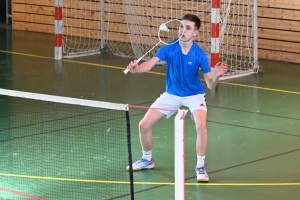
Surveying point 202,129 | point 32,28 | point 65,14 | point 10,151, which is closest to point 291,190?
point 202,129

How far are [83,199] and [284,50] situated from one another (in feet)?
32.6

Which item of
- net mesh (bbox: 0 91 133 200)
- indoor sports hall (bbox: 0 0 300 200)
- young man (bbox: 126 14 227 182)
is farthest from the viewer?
young man (bbox: 126 14 227 182)

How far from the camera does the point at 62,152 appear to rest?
27.4 feet

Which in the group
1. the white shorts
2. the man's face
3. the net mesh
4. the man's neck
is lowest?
the net mesh

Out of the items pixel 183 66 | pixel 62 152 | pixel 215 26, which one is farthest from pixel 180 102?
pixel 215 26

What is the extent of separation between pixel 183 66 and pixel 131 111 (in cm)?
336

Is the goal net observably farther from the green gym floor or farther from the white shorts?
the white shorts

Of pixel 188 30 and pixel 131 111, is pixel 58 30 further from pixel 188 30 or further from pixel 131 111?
pixel 188 30

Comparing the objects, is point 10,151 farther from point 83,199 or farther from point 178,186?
point 178,186

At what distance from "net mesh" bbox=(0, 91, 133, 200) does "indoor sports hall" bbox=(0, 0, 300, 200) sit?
0.05 feet

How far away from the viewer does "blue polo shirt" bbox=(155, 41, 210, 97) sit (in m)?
7.42

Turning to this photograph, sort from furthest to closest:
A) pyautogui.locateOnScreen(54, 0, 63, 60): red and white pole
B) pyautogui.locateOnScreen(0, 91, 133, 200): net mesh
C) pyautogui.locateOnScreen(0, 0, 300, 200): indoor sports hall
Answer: pyautogui.locateOnScreen(54, 0, 63, 60): red and white pole, pyautogui.locateOnScreen(0, 0, 300, 200): indoor sports hall, pyautogui.locateOnScreen(0, 91, 133, 200): net mesh

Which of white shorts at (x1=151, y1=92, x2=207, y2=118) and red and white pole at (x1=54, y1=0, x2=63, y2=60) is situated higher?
red and white pole at (x1=54, y1=0, x2=63, y2=60)

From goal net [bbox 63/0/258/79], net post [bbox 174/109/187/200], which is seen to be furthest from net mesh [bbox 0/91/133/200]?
goal net [bbox 63/0/258/79]
